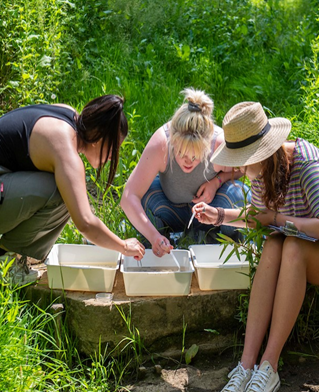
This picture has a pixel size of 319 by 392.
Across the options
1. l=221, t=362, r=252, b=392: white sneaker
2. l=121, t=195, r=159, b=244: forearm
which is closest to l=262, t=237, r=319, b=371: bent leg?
l=221, t=362, r=252, b=392: white sneaker

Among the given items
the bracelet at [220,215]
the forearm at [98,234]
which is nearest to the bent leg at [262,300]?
the bracelet at [220,215]

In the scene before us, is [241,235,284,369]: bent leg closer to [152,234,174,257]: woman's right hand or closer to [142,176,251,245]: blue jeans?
[152,234,174,257]: woman's right hand

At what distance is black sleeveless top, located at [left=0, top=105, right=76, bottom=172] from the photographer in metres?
2.84

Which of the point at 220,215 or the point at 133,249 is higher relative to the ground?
the point at 220,215

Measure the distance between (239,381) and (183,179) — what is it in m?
1.19

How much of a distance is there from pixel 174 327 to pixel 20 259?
2.68 ft

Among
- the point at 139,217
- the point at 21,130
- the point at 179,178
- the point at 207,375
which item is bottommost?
the point at 207,375

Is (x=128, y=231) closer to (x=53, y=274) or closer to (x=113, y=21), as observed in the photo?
(x=53, y=274)

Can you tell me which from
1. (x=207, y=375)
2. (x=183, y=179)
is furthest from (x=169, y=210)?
(x=207, y=375)

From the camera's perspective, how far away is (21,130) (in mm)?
2842

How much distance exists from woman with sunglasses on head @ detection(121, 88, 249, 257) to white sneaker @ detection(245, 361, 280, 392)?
0.71 m

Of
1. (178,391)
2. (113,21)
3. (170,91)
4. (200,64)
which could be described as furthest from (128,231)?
(113,21)

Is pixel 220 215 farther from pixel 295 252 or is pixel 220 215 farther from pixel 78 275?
pixel 78 275

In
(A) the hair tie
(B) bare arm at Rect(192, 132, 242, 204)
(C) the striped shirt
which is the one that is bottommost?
(B) bare arm at Rect(192, 132, 242, 204)
